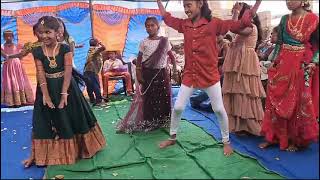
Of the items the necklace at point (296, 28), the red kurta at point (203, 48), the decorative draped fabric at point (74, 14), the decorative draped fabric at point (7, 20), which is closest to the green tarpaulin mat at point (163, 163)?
the red kurta at point (203, 48)

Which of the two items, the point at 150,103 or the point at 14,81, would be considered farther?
the point at 14,81

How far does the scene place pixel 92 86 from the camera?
6.83m

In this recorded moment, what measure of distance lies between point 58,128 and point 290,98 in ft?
7.67

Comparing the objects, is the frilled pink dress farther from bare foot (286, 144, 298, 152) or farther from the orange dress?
bare foot (286, 144, 298, 152)

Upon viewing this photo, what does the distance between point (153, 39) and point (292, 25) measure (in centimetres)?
166

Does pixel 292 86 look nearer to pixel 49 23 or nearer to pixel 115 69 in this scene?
pixel 49 23

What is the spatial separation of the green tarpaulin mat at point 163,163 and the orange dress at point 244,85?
19.0 inches

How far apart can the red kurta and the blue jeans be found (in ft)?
11.4

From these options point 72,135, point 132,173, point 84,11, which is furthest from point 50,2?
point 132,173

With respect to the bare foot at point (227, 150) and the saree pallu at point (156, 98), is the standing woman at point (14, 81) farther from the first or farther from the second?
the bare foot at point (227, 150)

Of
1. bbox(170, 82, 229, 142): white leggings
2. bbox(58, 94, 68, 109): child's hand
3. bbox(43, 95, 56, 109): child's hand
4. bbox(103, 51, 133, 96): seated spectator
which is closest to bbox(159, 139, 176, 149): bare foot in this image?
bbox(170, 82, 229, 142): white leggings

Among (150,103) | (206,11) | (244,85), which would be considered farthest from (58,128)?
(244,85)

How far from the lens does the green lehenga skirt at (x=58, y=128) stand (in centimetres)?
350

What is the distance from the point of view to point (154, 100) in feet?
15.5
